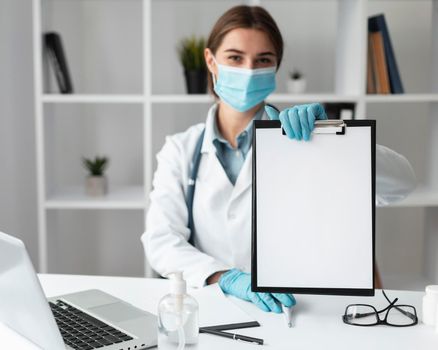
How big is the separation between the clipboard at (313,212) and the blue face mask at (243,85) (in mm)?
615

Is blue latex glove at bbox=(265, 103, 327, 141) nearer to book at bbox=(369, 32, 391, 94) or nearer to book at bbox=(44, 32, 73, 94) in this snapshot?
book at bbox=(369, 32, 391, 94)

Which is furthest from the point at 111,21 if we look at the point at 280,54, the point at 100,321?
the point at 100,321

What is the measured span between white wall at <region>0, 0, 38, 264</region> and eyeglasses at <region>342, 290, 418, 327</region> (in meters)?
1.70

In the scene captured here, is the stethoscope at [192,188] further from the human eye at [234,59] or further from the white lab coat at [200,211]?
the human eye at [234,59]

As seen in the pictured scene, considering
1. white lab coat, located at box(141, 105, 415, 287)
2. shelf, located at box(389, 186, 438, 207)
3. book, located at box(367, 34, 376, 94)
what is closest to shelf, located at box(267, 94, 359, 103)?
book, located at box(367, 34, 376, 94)

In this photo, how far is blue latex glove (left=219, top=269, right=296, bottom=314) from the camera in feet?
4.00

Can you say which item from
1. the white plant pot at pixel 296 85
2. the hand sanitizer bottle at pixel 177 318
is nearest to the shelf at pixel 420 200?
the white plant pot at pixel 296 85

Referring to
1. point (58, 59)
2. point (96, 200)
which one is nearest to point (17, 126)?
point (58, 59)

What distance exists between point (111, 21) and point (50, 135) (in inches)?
24.0

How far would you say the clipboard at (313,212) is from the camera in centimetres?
116

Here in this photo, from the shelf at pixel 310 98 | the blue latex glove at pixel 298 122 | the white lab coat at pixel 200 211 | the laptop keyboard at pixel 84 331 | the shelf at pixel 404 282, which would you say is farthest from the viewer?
the shelf at pixel 404 282

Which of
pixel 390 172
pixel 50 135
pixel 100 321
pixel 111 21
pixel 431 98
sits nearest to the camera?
pixel 100 321

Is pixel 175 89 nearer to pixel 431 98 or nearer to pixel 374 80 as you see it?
pixel 374 80

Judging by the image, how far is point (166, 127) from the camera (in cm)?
281
